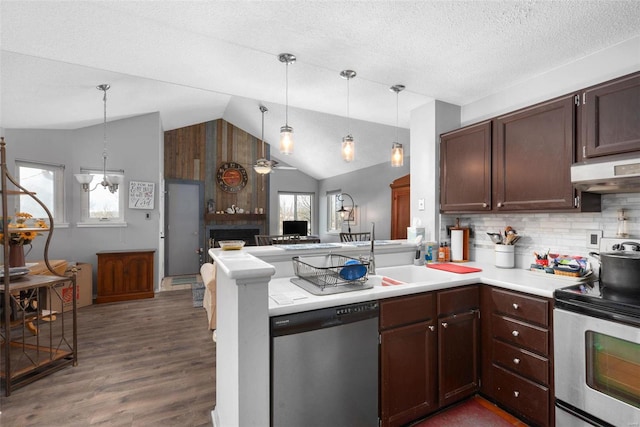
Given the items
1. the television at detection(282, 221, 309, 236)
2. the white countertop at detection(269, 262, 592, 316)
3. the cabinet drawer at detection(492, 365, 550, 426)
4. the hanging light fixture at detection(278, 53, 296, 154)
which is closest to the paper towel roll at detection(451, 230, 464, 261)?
the white countertop at detection(269, 262, 592, 316)

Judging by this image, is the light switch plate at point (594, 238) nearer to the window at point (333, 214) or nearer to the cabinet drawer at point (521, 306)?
the cabinet drawer at point (521, 306)

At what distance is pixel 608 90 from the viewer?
176 centimetres

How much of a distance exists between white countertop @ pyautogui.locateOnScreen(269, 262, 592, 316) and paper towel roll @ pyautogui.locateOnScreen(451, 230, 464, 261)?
0.83 ft

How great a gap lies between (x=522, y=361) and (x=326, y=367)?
4.21ft

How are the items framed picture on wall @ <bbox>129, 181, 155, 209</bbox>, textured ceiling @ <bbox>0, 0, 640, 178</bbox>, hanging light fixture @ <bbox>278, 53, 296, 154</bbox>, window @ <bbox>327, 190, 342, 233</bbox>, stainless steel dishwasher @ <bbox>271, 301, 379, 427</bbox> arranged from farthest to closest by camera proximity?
window @ <bbox>327, 190, 342, 233</bbox> < framed picture on wall @ <bbox>129, 181, 155, 209</bbox> < hanging light fixture @ <bbox>278, 53, 296, 154</bbox> < textured ceiling @ <bbox>0, 0, 640, 178</bbox> < stainless steel dishwasher @ <bbox>271, 301, 379, 427</bbox>

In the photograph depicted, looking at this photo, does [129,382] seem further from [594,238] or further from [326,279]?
[594,238]

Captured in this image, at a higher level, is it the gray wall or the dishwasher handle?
the gray wall

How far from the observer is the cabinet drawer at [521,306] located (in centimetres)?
174

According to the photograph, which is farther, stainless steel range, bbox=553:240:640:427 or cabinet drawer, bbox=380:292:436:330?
cabinet drawer, bbox=380:292:436:330

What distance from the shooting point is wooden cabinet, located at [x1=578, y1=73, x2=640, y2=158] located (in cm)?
166

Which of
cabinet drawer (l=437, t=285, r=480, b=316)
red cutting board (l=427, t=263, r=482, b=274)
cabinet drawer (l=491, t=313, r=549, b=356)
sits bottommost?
cabinet drawer (l=491, t=313, r=549, b=356)

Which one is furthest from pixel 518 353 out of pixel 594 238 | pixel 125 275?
pixel 125 275

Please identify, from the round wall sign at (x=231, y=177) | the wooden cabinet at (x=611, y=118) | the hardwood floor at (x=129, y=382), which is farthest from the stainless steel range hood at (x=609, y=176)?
the round wall sign at (x=231, y=177)

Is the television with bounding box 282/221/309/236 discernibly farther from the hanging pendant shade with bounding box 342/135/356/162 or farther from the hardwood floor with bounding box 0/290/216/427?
the hanging pendant shade with bounding box 342/135/356/162
